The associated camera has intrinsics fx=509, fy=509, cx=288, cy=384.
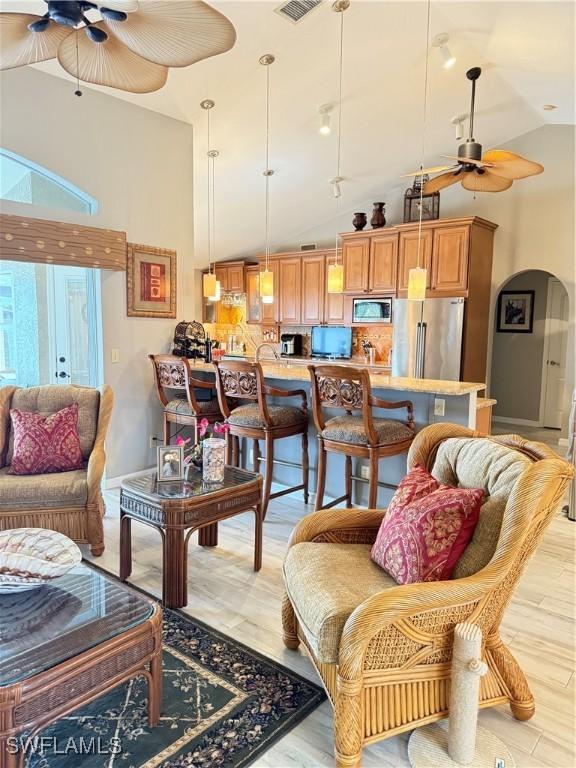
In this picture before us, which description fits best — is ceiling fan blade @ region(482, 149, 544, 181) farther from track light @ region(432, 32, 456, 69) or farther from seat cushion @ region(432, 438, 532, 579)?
seat cushion @ region(432, 438, 532, 579)

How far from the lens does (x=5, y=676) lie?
1.35 metres

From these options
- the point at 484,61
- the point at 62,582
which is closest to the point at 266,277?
the point at 484,61

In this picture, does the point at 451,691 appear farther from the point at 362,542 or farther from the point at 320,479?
the point at 320,479

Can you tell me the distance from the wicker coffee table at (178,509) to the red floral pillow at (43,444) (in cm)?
69

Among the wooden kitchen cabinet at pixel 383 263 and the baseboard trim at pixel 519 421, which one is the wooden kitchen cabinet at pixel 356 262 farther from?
the baseboard trim at pixel 519 421

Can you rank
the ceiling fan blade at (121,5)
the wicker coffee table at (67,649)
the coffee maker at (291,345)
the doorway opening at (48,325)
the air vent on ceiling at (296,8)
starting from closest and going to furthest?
the wicker coffee table at (67,649), the ceiling fan blade at (121,5), the air vent on ceiling at (296,8), the doorway opening at (48,325), the coffee maker at (291,345)

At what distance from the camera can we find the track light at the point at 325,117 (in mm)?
4593

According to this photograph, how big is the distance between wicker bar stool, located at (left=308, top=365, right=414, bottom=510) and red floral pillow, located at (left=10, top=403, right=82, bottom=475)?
1.54 metres

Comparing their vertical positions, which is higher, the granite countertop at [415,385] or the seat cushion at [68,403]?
the granite countertop at [415,385]

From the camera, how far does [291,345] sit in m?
7.68

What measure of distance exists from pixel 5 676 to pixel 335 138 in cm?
539

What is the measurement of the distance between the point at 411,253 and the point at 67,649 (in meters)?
5.65

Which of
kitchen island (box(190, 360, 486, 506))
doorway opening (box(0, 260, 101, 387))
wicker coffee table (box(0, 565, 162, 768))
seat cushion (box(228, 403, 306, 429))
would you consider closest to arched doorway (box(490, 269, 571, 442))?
kitchen island (box(190, 360, 486, 506))

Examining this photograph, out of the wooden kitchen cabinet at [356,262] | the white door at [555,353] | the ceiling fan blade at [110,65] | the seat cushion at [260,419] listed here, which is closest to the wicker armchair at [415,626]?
the seat cushion at [260,419]
